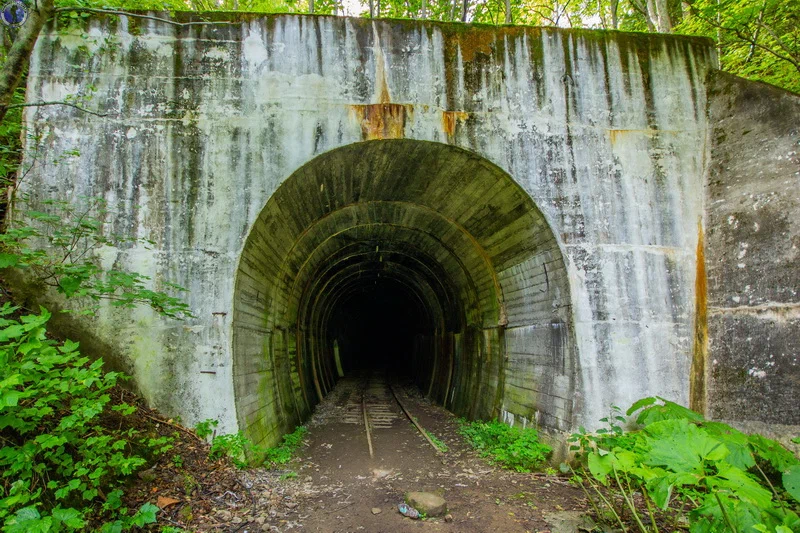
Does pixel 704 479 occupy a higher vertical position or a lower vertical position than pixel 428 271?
lower

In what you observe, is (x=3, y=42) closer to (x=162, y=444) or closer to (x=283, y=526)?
(x=162, y=444)

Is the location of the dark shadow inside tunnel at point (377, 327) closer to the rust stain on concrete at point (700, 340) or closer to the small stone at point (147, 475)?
the rust stain on concrete at point (700, 340)

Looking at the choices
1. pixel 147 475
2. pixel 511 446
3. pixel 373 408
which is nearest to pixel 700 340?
pixel 511 446

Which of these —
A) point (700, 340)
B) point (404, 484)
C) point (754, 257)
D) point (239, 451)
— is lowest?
point (404, 484)

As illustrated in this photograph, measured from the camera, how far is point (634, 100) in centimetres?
655

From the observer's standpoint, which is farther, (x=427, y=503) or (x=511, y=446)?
(x=511, y=446)

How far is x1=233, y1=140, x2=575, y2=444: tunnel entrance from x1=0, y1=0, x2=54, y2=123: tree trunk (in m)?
2.70

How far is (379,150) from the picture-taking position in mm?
6418

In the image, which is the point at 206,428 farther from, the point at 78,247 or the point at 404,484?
the point at 78,247

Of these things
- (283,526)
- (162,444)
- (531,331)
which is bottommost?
(283,526)

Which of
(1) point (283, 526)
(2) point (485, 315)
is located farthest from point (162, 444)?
(2) point (485, 315)

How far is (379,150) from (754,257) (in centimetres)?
509

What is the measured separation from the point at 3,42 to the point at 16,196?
118 inches

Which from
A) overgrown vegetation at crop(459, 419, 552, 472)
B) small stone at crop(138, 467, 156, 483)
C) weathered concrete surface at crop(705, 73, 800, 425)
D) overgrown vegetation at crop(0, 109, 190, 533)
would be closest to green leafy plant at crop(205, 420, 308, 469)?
overgrown vegetation at crop(0, 109, 190, 533)
